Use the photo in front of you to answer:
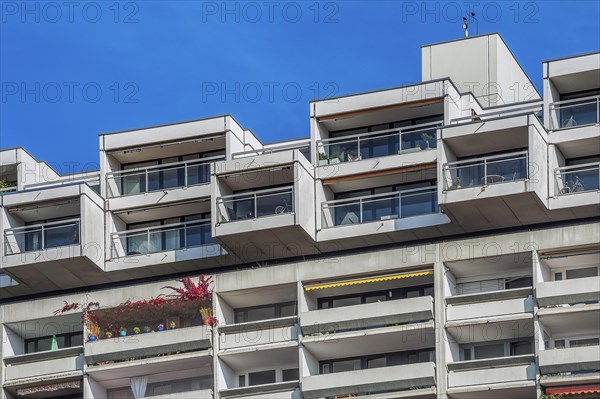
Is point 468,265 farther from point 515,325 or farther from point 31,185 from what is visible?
point 31,185

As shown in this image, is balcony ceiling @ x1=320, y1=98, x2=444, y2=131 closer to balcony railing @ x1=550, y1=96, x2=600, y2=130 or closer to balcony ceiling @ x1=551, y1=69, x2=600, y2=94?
balcony railing @ x1=550, y1=96, x2=600, y2=130

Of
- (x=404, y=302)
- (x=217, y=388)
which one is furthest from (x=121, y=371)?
(x=404, y=302)

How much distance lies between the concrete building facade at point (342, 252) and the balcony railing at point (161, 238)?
8 cm

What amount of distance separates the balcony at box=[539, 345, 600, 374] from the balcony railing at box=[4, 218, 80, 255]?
66.9 feet

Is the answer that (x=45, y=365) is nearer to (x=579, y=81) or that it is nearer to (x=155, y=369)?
(x=155, y=369)

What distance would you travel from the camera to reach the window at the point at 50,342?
3548 inches

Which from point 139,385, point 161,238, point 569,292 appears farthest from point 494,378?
point 161,238

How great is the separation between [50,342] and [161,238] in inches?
232

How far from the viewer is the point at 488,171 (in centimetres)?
8419

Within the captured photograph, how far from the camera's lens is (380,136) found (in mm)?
88625

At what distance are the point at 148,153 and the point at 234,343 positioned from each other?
10.7 metres

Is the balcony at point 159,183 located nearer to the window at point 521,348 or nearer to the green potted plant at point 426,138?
the green potted plant at point 426,138

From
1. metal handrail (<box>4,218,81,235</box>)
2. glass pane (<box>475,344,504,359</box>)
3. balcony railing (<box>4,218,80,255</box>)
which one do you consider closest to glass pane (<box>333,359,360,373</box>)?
glass pane (<box>475,344,504,359</box>)

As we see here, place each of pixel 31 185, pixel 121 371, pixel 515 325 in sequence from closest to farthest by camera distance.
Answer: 1. pixel 515 325
2. pixel 121 371
3. pixel 31 185
